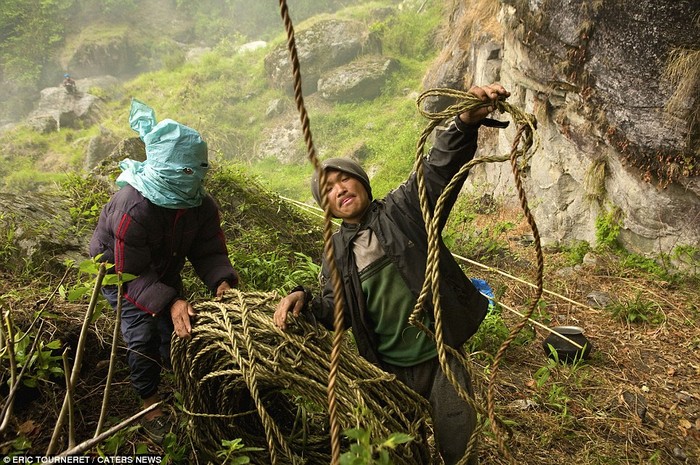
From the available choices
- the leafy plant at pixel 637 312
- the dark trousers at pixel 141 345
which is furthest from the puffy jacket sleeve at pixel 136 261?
the leafy plant at pixel 637 312

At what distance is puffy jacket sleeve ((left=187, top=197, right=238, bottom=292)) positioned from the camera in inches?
101

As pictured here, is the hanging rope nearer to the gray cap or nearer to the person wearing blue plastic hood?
the gray cap

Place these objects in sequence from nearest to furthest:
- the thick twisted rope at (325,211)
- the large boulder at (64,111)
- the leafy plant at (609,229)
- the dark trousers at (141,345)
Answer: the thick twisted rope at (325,211), the dark trousers at (141,345), the leafy plant at (609,229), the large boulder at (64,111)

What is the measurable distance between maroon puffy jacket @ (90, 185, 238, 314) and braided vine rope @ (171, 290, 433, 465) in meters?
0.40

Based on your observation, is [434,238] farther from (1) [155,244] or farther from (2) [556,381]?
(2) [556,381]

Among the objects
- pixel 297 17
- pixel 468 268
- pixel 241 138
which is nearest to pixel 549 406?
pixel 468 268

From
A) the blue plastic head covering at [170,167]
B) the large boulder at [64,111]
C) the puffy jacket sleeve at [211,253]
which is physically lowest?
the large boulder at [64,111]

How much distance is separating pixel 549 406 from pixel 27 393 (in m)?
3.04

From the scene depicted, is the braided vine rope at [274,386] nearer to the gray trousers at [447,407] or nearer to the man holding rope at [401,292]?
the man holding rope at [401,292]

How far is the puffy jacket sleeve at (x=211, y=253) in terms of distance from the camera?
8.41 feet

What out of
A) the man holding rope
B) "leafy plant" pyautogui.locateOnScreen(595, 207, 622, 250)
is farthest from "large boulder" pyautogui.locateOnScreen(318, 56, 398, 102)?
the man holding rope

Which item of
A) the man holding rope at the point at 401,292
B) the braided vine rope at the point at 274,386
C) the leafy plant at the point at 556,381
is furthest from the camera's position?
the leafy plant at the point at 556,381

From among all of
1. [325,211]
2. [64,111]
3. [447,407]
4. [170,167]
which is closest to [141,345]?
[170,167]

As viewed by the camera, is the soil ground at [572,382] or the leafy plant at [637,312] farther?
the leafy plant at [637,312]
